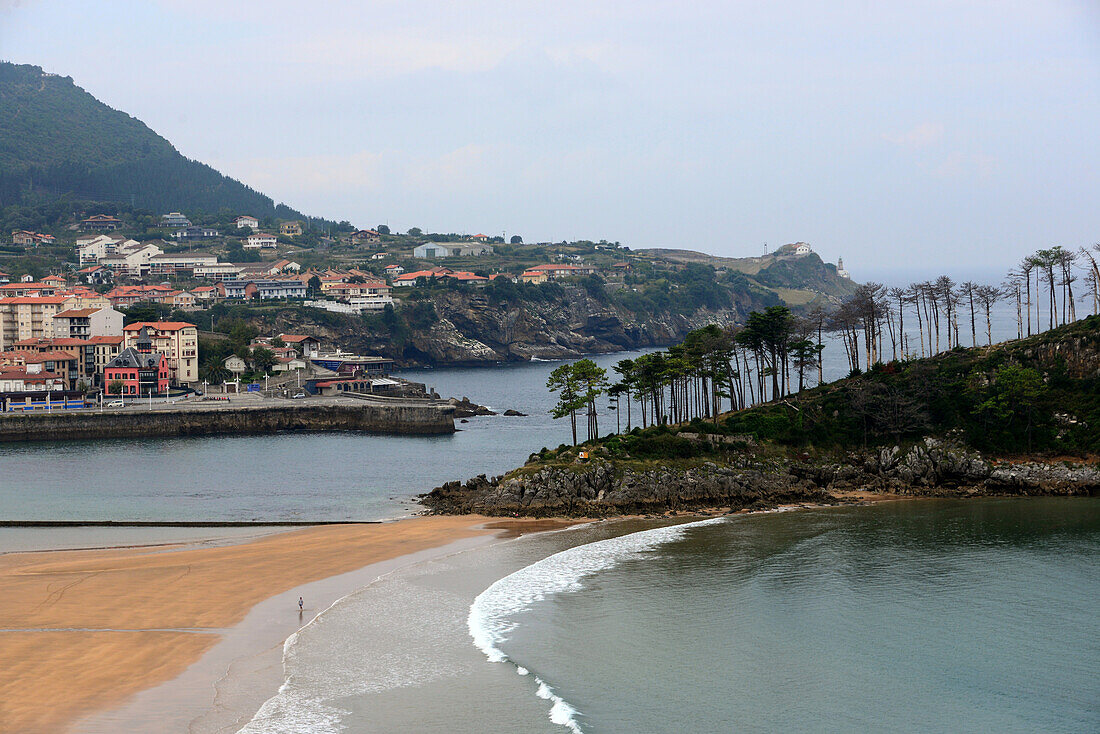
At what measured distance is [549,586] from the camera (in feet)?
106

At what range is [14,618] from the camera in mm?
28422

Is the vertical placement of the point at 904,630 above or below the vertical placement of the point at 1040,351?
below

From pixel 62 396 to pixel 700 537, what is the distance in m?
68.7

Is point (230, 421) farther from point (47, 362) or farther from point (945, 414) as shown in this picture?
point (945, 414)

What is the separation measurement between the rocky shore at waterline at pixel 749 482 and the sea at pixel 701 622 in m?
2.33

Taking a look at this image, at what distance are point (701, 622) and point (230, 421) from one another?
61260 millimetres

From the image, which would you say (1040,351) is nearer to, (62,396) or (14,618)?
(14,618)

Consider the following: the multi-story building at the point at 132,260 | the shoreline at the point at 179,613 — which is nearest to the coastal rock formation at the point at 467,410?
the shoreline at the point at 179,613

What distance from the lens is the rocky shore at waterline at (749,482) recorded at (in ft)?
148

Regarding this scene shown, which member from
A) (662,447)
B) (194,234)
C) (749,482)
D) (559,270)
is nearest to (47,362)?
(662,447)

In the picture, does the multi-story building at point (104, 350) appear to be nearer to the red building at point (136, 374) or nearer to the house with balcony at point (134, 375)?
the red building at point (136, 374)

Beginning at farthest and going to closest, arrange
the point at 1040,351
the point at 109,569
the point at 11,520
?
1. the point at 1040,351
2. the point at 11,520
3. the point at 109,569

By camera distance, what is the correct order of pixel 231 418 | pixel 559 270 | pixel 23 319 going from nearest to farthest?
pixel 231 418, pixel 23 319, pixel 559 270

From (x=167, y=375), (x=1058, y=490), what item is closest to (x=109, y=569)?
(x=1058, y=490)
